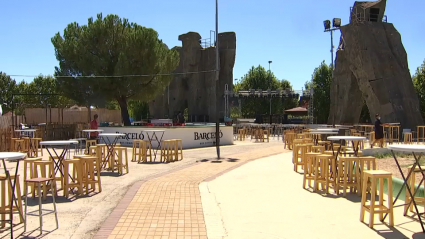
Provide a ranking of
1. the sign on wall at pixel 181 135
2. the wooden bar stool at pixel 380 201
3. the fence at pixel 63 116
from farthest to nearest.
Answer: the fence at pixel 63 116
the sign on wall at pixel 181 135
the wooden bar stool at pixel 380 201

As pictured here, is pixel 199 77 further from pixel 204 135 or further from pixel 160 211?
pixel 160 211

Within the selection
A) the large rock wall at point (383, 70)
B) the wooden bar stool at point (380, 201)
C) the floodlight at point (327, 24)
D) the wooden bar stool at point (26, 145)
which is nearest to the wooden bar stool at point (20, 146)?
the wooden bar stool at point (26, 145)

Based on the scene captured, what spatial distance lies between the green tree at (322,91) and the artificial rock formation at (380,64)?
71.8 ft

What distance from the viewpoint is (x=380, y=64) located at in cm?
2494

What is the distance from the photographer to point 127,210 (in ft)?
21.4

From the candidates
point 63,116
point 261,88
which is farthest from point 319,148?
point 261,88

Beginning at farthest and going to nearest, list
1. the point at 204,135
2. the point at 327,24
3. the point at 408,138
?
1. the point at 327,24
2. the point at 204,135
3. the point at 408,138

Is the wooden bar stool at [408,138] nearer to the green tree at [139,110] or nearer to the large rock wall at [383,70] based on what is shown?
the large rock wall at [383,70]

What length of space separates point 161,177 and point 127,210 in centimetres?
356

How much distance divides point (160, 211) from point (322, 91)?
156 ft

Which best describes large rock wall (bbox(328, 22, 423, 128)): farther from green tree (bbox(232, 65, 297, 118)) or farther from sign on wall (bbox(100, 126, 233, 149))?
green tree (bbox(232, 65, 297, 118))

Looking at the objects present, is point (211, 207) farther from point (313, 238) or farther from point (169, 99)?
point (169, 99)

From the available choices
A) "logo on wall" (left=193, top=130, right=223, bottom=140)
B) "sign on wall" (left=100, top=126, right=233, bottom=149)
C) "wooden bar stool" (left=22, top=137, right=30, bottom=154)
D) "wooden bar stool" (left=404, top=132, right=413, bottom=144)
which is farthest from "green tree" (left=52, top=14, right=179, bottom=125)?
"wooden bar stool" (left=404, top=132, right=413, bottom=144)

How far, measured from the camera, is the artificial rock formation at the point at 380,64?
24.2 m
